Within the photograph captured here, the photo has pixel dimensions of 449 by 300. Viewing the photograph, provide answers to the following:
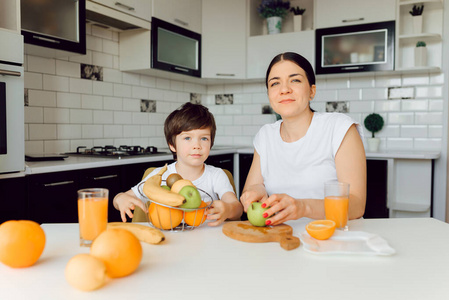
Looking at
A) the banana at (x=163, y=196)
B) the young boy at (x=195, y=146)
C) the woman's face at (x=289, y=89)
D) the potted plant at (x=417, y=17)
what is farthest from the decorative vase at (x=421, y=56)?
the banana at (x=163, y=196)

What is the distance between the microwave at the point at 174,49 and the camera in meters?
3.30

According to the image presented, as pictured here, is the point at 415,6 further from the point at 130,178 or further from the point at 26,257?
the point at 26,257

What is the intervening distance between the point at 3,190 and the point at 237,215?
1232 millimetres

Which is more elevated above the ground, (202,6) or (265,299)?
(202,6)

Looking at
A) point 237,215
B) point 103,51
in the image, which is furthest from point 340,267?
point 103,51

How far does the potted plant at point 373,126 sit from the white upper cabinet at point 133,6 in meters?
2.11

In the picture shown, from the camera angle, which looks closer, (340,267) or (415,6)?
(340,267)

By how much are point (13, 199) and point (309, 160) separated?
4.60ft

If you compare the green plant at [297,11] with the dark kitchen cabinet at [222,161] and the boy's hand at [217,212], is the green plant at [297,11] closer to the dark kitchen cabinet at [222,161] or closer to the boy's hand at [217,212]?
the dark kitchen cabinet at [222,161]

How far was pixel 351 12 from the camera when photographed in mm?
3547

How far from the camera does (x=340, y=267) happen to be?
2.80ft

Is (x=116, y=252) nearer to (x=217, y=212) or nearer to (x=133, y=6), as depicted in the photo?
(x=217, y=212)

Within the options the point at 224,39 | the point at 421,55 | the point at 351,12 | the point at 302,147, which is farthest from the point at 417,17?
the point at 302,147

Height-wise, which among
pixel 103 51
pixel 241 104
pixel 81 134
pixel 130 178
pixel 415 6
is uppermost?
pixel 415 6
